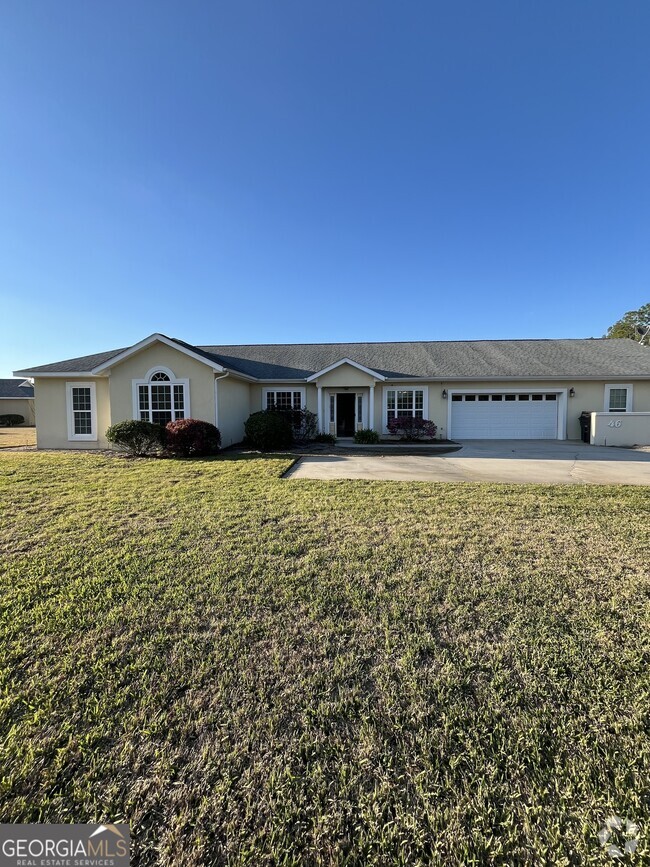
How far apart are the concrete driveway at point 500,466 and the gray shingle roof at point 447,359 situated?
14.4ft

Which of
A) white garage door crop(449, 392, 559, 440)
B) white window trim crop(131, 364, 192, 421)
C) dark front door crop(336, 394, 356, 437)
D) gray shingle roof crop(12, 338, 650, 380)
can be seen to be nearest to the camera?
white window trim crop(131, 364, 192, 421)

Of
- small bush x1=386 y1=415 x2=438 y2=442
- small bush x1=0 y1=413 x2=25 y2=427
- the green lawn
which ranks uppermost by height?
small bush x1=0 y1=413 x2=25 y2=427

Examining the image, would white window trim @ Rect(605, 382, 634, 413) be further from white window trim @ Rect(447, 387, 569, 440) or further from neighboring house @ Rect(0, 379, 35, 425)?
neighboring house @ Rect(0, 379, 35, 425)

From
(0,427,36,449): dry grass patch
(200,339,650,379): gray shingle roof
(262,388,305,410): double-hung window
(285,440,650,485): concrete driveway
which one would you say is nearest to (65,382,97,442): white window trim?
(0,427,36,449): dry grass patch

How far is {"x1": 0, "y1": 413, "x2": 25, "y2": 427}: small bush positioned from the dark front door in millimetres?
30057

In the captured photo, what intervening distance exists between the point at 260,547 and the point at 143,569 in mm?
1267

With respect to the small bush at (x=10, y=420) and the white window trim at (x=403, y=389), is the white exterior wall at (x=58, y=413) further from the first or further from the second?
the small bush at (x=10, y=420)

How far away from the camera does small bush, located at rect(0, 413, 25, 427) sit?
97.5ft

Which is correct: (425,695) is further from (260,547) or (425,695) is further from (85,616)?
(85,616)

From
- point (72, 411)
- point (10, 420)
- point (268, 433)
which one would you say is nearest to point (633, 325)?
point (268, 433)

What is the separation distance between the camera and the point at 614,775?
1748mm

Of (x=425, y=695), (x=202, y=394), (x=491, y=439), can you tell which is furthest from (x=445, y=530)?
(x=491, y=439)

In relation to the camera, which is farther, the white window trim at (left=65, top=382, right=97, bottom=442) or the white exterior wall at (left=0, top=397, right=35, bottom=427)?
the white exterior wall at (left=0, top=397, right=35, bottom=427)

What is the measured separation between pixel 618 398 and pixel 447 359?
7525 mm
